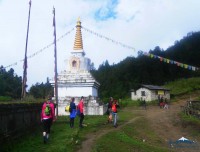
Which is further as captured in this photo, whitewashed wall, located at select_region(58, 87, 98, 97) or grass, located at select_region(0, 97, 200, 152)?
whitewashed wall, located at select_region(58, 87, 98, 97)

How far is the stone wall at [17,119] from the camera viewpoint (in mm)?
11978

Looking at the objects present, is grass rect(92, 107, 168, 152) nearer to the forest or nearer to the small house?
the small house

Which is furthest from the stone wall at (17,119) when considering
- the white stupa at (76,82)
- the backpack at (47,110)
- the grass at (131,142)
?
the white stupa at (76,82)

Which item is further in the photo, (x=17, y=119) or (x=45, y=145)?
(x=17, y=119)

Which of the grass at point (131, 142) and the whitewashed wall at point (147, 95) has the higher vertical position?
the whitewashed wall at point (147, 95)

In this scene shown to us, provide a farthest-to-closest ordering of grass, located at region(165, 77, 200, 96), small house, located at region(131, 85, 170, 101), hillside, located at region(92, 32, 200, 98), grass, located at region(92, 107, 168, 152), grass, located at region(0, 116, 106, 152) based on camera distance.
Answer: hillside, located at region(92, 32, 200, 98)
grass, located at region(165, 77, 200, 96)
small house, located at region(131, 85, 170, 101)
grass, located at region(92, 107, 168, 152)
grass, located at region(0, 116, 106, 152)

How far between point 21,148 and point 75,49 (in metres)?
24.0

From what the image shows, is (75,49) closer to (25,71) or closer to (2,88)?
(25,71)

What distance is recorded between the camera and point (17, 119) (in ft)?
45.3

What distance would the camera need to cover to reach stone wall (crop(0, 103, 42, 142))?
39.3ft

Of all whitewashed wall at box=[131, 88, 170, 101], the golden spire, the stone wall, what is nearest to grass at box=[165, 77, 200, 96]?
whitewashed wall at box=[131, 88, 170, 101]

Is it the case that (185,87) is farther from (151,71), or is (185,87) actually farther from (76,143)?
(76,143)

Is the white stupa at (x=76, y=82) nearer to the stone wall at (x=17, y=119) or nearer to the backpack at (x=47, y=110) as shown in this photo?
the stone wall at (x=17, y=119)

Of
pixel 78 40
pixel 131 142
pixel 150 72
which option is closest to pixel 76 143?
pixel 131 142
